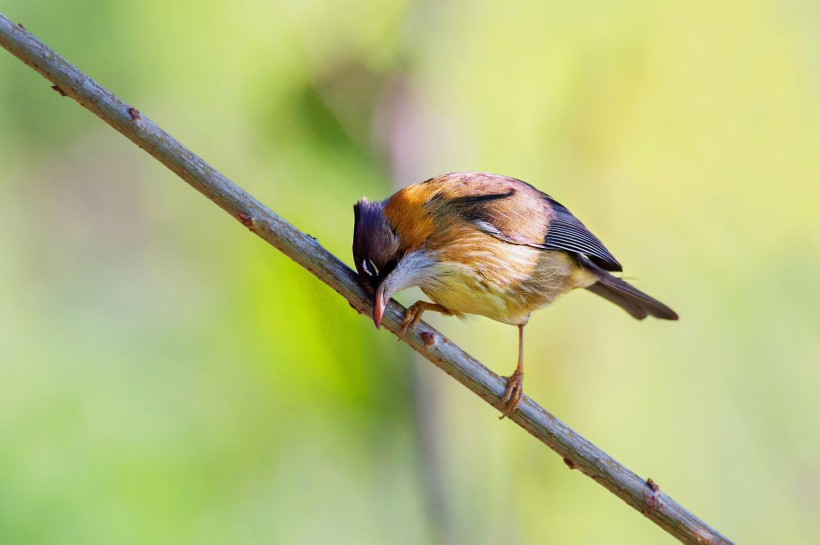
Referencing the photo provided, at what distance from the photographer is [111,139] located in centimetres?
457

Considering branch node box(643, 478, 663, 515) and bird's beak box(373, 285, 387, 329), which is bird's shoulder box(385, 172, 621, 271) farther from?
branch node box(643, 478, 663, 515)

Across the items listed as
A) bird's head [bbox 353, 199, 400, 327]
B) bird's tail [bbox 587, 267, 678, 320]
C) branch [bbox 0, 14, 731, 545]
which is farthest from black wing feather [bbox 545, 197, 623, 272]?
branch [bbox 0, 14, 731, 545]

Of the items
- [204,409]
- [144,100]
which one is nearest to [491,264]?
[204,409]

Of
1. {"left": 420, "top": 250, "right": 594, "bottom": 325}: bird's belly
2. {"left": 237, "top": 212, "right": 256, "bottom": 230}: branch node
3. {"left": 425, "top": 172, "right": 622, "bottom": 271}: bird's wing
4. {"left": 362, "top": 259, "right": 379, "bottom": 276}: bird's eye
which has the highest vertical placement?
{"left": 425, "top": 172, "right": 622, "bottom": 271}: bird's wing

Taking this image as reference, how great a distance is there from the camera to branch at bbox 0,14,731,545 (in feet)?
7.02

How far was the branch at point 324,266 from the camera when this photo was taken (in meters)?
2.14

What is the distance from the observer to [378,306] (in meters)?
2.49

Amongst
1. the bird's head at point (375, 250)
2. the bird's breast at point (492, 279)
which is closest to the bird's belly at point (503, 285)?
the bird's breast at point (492, 279)

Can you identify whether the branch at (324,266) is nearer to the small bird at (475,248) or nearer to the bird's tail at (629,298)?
the small bird at (475,248)

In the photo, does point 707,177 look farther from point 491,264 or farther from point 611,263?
point 491,264

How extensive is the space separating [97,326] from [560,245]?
7.20 ft

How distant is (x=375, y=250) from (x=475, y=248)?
0.46 meters

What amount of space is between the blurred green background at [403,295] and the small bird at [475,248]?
2.49 feet

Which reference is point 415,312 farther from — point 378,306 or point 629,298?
point 629,298
